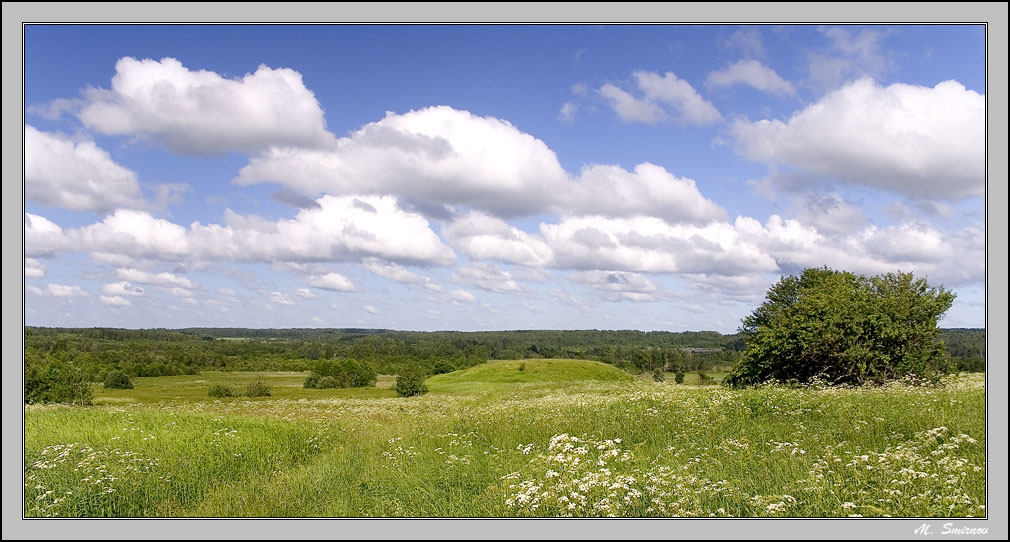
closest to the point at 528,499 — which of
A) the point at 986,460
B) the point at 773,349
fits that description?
the point at 986,460

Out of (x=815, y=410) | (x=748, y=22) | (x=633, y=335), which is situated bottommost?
(x=633, y=335)

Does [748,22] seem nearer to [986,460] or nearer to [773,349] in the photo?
[986,460]

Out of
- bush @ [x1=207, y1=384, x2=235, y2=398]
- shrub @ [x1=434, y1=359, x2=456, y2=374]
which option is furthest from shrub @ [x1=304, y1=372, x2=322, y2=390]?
shrub @ [x1=434, y1=359, x2=456, y2=374]

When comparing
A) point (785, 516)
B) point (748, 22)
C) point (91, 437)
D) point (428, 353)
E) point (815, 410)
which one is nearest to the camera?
point (785, 516)

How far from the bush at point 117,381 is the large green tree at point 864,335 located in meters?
65.8

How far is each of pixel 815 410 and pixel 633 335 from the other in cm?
18029

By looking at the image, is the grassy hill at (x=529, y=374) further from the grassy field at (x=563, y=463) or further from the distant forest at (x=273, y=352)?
the grassy field at (x=563, y=463)

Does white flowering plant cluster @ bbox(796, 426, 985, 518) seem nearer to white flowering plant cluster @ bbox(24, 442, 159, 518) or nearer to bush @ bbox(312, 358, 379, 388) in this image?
white flowering plant cluster @ bbox(24, 442, 159, 518)

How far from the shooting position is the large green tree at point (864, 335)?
21.5 m

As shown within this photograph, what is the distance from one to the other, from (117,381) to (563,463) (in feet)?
236

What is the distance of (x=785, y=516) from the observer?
590 centimetres

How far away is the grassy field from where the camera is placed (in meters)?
6.36

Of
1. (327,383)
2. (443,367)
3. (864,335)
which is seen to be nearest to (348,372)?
(327,383)

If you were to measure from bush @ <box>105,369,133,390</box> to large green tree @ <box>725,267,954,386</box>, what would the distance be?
216ft
